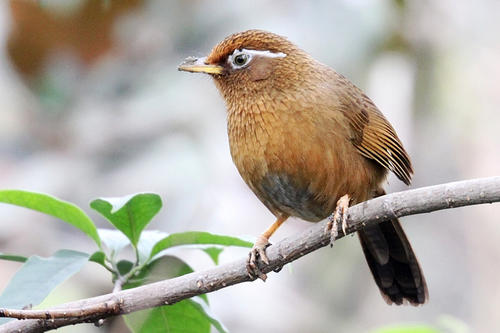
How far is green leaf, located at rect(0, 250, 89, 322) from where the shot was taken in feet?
7.27

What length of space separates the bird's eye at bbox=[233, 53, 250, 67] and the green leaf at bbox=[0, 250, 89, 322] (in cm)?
128

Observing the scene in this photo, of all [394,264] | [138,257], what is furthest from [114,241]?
[394,264]

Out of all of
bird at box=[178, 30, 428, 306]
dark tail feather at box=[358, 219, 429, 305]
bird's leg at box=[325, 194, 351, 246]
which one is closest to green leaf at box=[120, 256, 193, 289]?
bird at box=[178, 30, 428, 306]

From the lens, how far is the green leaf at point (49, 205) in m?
2.38

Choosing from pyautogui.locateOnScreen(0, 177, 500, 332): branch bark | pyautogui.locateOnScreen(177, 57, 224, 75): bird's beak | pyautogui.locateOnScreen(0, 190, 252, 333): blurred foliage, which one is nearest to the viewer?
pyautogui.locateOnScreen(0, 177, 500, 332): branch bark

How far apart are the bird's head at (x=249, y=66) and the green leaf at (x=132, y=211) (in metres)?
1.00

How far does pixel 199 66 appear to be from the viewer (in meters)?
3.35

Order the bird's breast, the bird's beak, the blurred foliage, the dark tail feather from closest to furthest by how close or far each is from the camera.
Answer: the blurred foliage
the bird's breast
the bird's beak
the dark tail feather

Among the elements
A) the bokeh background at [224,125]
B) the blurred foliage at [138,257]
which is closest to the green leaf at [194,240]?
the blurred foliage at [138,257]

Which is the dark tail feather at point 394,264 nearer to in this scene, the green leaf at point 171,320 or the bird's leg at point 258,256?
the bird's leg at point 258,256

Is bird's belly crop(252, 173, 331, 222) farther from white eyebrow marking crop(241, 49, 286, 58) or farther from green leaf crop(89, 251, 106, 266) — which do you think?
green leaf crop(89, 251, 106, 266)

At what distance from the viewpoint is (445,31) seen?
17.2 ft

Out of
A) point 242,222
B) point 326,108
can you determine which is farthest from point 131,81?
point 326,108

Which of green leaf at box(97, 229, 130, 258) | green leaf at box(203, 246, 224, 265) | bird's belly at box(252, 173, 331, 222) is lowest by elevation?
green leaf at box(203, 246, 224, 265)
